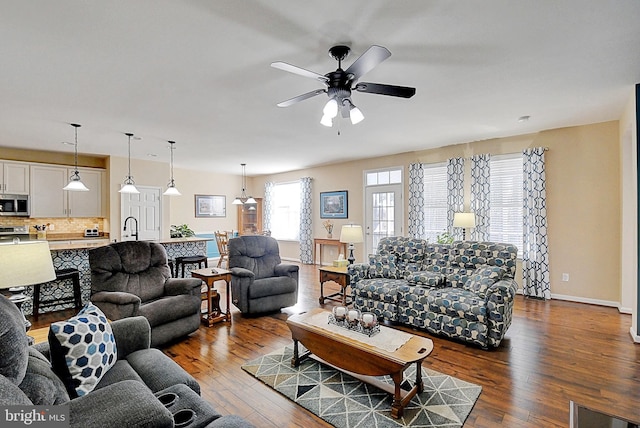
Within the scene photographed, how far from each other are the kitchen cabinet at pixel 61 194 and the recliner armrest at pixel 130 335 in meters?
6.04

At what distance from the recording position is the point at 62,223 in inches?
273

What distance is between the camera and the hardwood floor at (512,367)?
224cm

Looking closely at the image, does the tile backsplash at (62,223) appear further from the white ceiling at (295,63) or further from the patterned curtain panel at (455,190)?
the patterned curtain panel at (455,190)

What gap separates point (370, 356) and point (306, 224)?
6594mm

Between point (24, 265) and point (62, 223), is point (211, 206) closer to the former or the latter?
point (62, 223)

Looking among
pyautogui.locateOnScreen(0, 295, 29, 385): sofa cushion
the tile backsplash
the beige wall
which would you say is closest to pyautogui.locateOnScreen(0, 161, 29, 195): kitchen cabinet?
the tile backsplash

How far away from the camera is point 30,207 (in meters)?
6.23

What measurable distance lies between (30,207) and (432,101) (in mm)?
7538

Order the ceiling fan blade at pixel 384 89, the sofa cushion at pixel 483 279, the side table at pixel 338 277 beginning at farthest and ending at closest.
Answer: the side table at pixel 338 277 < the sofa cushion at pixel 483 279 < the ceiling fan blade at pixel 384 89

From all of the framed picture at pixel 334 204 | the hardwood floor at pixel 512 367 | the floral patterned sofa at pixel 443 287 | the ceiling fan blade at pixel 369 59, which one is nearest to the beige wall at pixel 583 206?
the hardwood floor at pixel 512 367

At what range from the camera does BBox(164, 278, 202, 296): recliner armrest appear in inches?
142

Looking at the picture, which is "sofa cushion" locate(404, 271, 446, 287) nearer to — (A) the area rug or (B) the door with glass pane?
(A) the area rug

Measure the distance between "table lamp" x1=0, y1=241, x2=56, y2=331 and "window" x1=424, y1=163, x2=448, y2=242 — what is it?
5847 millimetres

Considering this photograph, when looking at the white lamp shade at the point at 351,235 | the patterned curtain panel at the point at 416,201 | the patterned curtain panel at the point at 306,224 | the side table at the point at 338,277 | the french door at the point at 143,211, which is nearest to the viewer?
the side table at the point at 338,277
